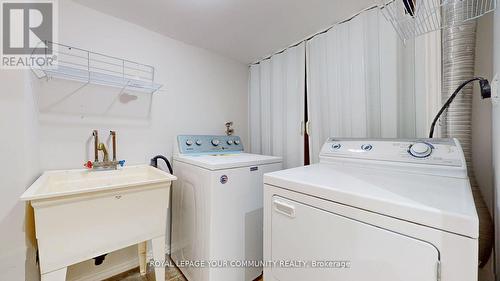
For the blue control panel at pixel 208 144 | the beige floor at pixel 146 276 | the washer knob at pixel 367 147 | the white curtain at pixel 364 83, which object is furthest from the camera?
the blue control panel at pixel 208 144

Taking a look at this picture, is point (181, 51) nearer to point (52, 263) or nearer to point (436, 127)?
point (52, 263)

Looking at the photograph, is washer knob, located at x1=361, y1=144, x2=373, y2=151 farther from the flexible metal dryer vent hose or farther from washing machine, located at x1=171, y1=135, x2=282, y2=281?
washing machine, located at x1=171, y1=135, x2=282, y2=281

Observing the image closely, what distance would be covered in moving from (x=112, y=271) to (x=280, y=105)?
2.13m

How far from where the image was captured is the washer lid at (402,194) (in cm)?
53

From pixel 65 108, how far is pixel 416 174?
2274 millimetres

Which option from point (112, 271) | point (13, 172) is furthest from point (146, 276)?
point (13, 172)

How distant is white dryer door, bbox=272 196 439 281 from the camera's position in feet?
1.91

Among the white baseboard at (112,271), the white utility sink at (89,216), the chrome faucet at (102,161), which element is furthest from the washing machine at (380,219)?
the white baseboard at (112,271)

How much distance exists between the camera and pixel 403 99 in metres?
1.34

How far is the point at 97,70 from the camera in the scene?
1.56 meters

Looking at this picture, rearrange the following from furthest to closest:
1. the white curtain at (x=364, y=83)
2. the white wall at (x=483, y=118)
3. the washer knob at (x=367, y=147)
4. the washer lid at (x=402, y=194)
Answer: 1. the white curtain at (x=364, y=83)
2. the washer knob at (x=367, y=147)
3. the white wall at (x=483, y=118)
4. the washer lid at (x=402, y=194)

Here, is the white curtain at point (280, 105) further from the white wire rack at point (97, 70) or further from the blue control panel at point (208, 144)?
the white wire rack at point (97, 70)

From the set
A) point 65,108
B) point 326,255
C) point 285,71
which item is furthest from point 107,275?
point 285,71

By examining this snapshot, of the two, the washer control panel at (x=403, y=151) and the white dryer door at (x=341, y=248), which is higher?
the washer control panel at (x=403, y=151)
